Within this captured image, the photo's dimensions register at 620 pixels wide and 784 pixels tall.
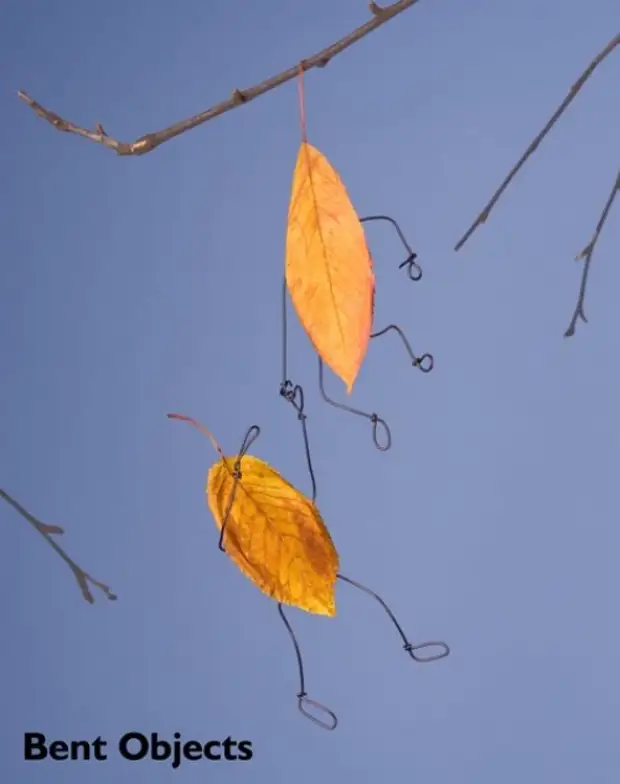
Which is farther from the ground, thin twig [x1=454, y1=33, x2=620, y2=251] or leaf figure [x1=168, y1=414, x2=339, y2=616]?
thin twig [x1=454, y1=33, x2=620, y2=251]

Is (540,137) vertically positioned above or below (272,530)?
above

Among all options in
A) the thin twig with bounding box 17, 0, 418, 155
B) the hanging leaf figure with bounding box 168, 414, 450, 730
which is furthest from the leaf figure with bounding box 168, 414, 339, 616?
the thin twig with bounding box 17, 0, 418, 155

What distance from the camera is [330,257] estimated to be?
32cm

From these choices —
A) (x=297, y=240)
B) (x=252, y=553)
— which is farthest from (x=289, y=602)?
(x=297, y=240)

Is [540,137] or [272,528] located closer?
[540,137]

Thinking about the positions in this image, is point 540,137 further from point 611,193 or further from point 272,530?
point 272,530

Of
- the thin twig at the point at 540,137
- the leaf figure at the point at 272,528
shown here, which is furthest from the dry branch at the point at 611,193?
the leaf figure at the point at 272,528

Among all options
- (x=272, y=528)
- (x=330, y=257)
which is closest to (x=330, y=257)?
(x=330, y=257)

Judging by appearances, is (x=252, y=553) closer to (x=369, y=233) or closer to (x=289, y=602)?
(x=289, y=602)

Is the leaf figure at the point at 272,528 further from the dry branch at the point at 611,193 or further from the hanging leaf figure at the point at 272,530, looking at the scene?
the dry branch at the point at 611,193

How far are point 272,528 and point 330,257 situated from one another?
101mm

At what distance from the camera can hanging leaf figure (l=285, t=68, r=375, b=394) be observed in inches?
12.6

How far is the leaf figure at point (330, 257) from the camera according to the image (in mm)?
321

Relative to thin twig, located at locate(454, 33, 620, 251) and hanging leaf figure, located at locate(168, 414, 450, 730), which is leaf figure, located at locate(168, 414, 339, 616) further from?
thin twig, located at locate(454, 33, 620, 251)
